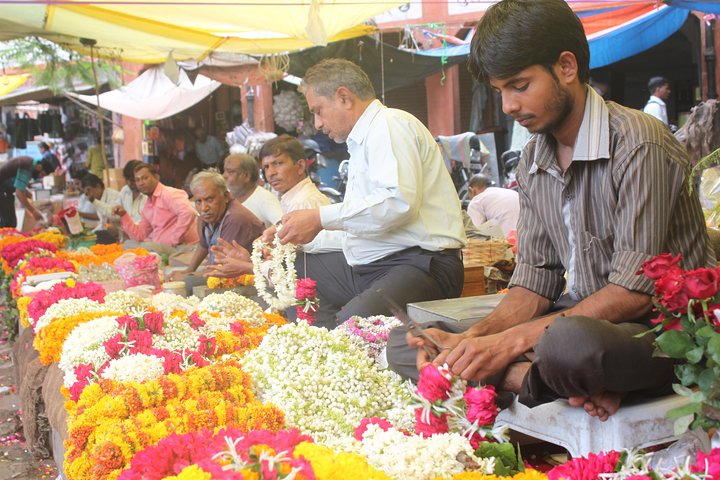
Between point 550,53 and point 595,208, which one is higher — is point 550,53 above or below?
above

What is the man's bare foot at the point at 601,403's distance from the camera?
6.81 ft

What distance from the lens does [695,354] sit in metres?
1.61

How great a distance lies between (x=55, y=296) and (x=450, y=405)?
→ 3.02m

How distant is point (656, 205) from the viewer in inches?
85.7

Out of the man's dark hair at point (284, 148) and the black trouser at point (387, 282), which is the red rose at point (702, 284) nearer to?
the black trouser at point (387, 282)

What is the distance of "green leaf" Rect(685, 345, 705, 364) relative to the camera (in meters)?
1.61

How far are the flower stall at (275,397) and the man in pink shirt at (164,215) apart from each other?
12.3ft

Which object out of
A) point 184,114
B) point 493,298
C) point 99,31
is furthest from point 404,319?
point 184,114

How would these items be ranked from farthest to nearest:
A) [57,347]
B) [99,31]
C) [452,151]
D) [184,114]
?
[184,114] < [452,151] < [99,31] < [57,347]

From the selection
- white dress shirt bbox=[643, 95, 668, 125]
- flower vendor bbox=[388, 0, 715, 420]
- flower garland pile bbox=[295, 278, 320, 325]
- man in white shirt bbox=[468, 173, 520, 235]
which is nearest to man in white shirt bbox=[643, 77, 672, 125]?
white dress shirt bbox=[643, 95, 668, 125]

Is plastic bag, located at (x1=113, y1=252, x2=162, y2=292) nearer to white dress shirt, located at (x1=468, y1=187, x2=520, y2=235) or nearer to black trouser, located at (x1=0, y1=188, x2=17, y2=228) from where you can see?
white dress shirt, located at (x1=468, y1=187, x2=520, y2=235)

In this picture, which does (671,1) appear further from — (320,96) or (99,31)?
(99,31)

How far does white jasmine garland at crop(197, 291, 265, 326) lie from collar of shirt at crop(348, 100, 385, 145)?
1030 mm

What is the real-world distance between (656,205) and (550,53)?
50 cm
